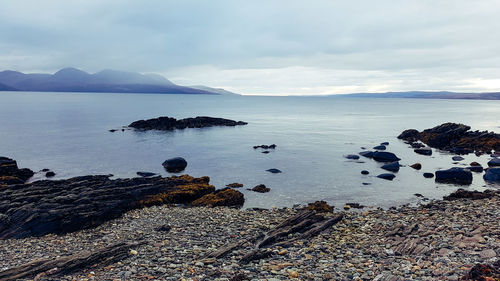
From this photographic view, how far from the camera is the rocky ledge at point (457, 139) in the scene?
5591 cm

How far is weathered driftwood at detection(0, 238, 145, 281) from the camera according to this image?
13.2 metres

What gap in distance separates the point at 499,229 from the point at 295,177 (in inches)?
818

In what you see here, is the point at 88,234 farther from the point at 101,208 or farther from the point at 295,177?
the point at 295,177

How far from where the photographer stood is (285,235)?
17953 mm

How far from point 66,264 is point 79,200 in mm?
10696

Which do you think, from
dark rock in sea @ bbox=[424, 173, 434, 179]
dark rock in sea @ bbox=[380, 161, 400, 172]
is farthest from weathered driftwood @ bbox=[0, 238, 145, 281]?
dark rock in sea @ bbox=[380, 161, 400, 172]

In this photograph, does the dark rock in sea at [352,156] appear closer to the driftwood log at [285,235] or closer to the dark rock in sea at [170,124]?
the driftwood log at [285,235]

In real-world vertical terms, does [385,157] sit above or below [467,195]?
above

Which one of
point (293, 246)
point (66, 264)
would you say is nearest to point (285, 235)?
point (293, 246)

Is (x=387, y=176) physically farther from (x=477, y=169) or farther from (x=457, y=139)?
(x=457, y=139)

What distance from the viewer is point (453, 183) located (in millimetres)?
34094

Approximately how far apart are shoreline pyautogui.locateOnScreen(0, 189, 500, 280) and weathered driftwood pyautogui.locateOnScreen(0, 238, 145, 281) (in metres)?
0.40

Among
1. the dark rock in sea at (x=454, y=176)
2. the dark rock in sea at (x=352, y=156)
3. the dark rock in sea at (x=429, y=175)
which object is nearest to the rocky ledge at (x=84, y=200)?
the dark rock in sea at (x=429, y=175)

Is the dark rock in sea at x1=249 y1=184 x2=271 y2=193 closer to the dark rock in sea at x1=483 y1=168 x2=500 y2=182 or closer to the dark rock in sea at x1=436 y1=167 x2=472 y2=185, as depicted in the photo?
the dark rock in sea at x1=436 y1=167 x2=472 y2=185
